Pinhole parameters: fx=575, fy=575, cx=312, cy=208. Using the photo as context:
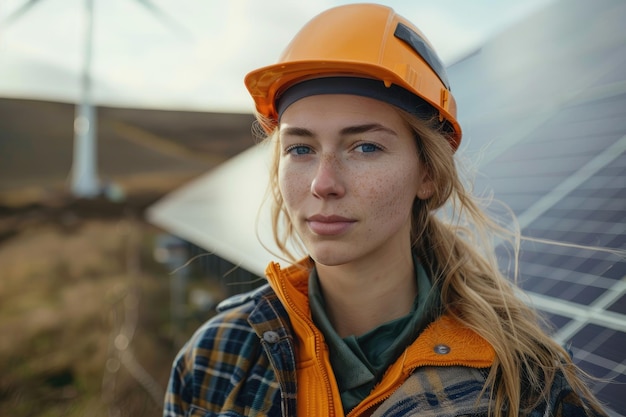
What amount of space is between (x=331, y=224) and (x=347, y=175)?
214 millimetres

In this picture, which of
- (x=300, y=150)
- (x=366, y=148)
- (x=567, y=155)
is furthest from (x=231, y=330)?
(x=567, y=155)

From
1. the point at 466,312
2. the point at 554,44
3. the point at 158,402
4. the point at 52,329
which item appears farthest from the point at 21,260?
the point at 466,312

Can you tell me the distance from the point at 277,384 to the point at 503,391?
0.92m

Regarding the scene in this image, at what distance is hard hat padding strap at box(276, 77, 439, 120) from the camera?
94.9 inches

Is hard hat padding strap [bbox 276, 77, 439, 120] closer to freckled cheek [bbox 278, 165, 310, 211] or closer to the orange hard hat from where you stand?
the orange hard hat

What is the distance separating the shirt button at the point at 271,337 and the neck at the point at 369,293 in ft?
1.07

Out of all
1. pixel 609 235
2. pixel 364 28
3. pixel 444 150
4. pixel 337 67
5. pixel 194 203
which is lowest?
pixel 609 235

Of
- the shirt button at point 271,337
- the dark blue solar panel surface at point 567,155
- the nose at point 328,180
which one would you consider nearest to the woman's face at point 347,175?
the nose at point 328,180

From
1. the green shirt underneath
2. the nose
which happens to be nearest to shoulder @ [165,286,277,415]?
the green shirt underneath

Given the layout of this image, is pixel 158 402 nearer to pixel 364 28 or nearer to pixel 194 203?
pixel 194 203

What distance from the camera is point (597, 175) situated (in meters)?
3.58

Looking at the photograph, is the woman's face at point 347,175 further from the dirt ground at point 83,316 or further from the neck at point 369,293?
the dirt ground at point 83,316

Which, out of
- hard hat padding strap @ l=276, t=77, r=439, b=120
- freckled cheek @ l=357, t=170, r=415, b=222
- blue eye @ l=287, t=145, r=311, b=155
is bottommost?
freckled cheek @ l=357, t=170, r=415, b=222

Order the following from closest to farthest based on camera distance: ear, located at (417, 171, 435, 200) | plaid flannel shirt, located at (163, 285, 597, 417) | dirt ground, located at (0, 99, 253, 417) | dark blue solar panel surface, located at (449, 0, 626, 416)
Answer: plaid flannel shirt, located at (163, 285, 597, 417) < ear, located at (417, 171, 435, 200) < dark blue solar panel surface, located at (449, 0, 626, 416) < dirt ground, located at (0, 99, 253, 417)
